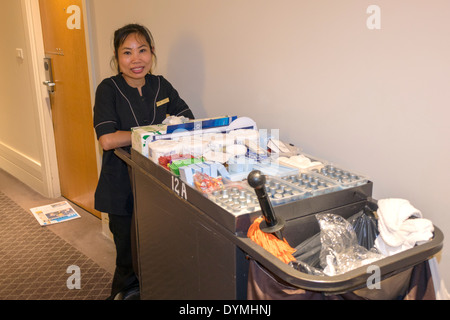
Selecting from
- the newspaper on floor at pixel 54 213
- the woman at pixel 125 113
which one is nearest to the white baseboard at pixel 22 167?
the newspaper on floor at pixel 54 213

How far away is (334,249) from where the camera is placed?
1.18 meters

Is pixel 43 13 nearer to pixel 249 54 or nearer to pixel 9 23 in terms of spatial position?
pixel 9 23

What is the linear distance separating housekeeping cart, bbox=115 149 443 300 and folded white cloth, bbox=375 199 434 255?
0.11 feet

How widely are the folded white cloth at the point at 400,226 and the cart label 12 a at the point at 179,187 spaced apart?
551mm

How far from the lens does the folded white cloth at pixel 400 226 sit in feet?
3.48

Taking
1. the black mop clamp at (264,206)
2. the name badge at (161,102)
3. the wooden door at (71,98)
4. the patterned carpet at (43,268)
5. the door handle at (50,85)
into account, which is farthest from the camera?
the door handle at (50,85)

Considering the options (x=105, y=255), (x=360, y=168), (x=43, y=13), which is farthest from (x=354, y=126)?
(x=43, y=13)

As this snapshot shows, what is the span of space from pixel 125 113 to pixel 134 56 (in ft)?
0.84

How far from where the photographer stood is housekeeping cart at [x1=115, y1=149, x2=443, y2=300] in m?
0.98

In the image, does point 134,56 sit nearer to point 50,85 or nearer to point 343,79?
point 343,79

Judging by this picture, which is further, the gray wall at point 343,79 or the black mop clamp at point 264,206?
the gray wall at point 343,79

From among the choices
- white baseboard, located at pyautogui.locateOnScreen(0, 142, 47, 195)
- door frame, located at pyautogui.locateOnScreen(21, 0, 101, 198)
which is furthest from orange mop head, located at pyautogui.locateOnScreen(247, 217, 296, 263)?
white baseboard, located at pyautogui.locateOnScreen(0, 142, 47, 195)

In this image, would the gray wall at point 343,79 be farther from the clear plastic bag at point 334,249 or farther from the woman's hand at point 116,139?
the woman's hand at point 116,139

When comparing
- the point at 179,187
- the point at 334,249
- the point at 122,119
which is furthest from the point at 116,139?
the point at 334,249
